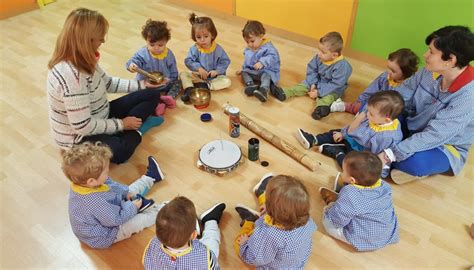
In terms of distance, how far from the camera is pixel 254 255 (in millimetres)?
1553

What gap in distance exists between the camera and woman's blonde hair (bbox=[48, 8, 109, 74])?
1.75m

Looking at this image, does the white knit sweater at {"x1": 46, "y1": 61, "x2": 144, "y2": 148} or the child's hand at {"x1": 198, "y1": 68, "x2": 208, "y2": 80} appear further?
the child's hand at {"x1": 198, "y1": 68, "x2": 208, "y2": 80}

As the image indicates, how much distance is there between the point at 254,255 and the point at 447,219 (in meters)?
1.08

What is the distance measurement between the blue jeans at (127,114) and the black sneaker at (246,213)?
76 cm

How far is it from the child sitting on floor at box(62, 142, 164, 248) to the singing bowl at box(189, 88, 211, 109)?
3.09 ft

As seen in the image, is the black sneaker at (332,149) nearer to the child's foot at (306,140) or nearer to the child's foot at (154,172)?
the child's foot at (306,140)

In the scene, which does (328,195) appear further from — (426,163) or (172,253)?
(172,253)

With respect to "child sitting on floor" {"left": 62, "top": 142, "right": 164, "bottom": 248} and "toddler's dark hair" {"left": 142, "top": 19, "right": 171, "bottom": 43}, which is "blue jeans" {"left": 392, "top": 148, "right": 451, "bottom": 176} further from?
"toddler's dark hair" {"left": 142, "top": 19, "right": 171, "bottom": 43}

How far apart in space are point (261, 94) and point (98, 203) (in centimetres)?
145

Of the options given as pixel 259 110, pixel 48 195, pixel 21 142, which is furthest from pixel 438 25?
pixel 21 142

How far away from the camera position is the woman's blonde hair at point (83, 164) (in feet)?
4.97

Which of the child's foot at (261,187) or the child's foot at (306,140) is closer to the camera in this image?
the child's foot at (261,187)

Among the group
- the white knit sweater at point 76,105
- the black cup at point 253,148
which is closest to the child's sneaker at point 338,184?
the black cup at point 253,148

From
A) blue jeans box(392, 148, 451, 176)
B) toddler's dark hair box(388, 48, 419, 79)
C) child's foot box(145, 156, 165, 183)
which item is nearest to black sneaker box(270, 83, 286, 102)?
toddler's dark hair box(388, 48, 419, 79)
